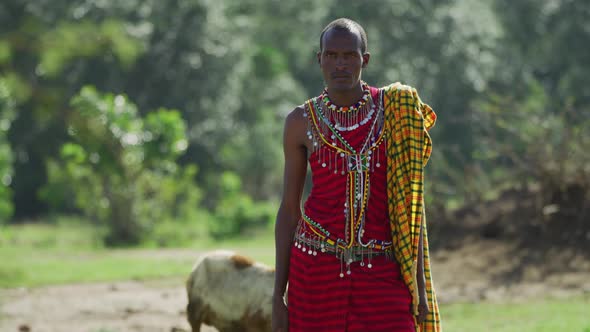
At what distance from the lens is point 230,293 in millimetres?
5289

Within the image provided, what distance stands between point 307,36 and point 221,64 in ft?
29.5

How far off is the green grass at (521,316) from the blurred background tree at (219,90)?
786 centimetres

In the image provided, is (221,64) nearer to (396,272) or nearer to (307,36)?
(307,36)

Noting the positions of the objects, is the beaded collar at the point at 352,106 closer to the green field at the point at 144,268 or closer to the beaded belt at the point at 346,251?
the beaded belt at the point at 346,251

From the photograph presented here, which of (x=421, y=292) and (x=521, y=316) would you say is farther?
(x=521, y=316)

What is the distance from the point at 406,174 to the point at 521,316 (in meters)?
5.02

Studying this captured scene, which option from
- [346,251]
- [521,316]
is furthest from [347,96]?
[521,316]

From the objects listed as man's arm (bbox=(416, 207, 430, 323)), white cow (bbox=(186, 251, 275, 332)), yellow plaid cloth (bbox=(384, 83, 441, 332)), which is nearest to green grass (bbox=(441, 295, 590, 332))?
white cow (bbox=(186, 251, 275, 332))

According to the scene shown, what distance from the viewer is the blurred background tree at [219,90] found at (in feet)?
52.6

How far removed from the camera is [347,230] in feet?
9.48

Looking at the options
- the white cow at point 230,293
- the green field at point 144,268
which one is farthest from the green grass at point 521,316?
the white cow at point 230,293

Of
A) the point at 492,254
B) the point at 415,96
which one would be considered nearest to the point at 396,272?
the point at 415,96

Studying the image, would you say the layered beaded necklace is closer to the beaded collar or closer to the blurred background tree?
the beaded collar

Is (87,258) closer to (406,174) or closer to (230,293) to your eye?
(230,293)
